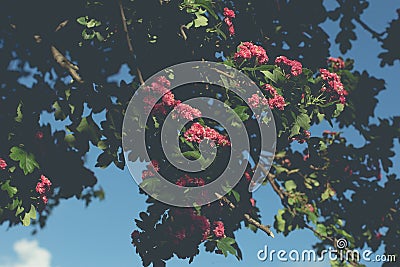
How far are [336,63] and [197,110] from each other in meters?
2.73

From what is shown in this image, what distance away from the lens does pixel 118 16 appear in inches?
193

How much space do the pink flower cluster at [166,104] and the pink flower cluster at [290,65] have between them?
828 millimetres

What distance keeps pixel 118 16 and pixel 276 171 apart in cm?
289

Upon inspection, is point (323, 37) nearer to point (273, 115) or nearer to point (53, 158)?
point (273, 115)

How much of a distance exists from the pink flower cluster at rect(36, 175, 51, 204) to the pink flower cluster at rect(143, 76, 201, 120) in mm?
1357

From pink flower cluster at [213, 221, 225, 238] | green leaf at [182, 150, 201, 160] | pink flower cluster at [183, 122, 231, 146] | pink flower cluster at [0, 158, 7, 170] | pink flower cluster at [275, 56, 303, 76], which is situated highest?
pink flower cluster at [275, 56, 303, 76]

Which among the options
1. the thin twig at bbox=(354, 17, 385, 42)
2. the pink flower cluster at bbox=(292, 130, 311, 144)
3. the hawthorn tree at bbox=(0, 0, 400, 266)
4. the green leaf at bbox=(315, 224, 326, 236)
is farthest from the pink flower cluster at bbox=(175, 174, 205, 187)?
the thin twig at bbox=(354, 17, 385, 42)

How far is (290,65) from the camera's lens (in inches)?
178

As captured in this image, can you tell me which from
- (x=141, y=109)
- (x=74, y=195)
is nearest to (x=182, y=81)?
(x=141, y=109)

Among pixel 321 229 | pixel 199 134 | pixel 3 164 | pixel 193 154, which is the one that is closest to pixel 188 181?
pixel 193 154

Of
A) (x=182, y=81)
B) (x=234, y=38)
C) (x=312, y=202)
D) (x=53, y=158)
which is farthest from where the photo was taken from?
(x=312, y=202)

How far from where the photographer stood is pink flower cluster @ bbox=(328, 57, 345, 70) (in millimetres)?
6441

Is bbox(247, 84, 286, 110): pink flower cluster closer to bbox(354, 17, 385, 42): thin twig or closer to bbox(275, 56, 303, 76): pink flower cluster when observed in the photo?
bbox(275, 56, 303, 76): pink flower cluster

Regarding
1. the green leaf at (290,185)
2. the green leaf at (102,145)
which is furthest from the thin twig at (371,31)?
the green leaf at (102,145)
